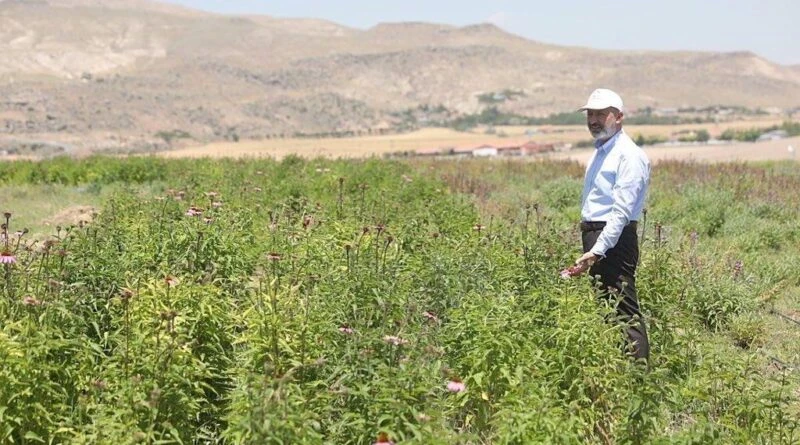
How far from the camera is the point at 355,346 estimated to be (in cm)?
459

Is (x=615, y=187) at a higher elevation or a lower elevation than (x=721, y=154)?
higher

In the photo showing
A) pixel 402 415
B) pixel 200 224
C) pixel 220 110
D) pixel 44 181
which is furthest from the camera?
pixel 220 110

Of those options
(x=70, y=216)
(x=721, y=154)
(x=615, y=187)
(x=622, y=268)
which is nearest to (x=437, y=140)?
(x=721, y=154)

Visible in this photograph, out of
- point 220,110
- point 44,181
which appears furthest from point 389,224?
point 220,110

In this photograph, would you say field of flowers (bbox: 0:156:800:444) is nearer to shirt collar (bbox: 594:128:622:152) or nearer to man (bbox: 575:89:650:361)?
man (bbox: 575:89:650:361)

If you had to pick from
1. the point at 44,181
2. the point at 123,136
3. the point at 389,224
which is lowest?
the point at 123,136

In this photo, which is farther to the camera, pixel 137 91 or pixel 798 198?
pixel 137 91

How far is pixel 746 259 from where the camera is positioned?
10531mm

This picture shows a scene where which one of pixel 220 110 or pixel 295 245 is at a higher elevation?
pixel 295 245

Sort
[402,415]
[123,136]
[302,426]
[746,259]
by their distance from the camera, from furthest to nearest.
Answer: [123,136], [746,259], [402,415], [302,426]

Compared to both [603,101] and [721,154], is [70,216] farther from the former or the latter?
[721,154]

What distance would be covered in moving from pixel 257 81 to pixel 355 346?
141 m

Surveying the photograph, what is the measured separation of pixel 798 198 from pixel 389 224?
10897 millimetres

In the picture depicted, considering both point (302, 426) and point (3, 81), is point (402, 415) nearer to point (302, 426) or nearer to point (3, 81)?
point (302, 426)
